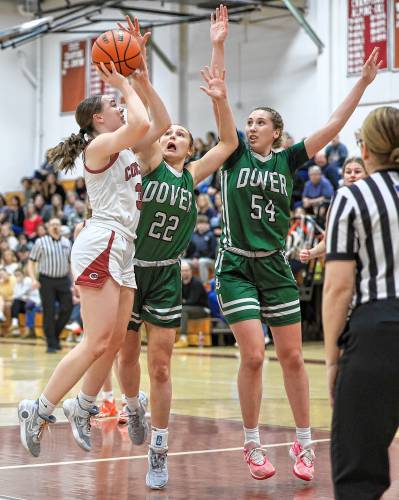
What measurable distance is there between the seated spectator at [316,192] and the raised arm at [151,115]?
39.0ft

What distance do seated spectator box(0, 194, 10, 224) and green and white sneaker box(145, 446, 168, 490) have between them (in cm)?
1940

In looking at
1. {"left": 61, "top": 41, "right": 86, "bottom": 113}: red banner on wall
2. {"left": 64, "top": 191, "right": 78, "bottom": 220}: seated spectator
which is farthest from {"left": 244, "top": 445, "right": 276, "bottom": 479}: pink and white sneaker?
{"left": 61, "top": 41, "right": 86, "bottom": 113}: red banner on wall

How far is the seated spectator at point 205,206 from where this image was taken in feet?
62.5

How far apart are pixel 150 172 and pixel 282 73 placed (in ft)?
56.1

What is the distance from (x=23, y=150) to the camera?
92.5ft

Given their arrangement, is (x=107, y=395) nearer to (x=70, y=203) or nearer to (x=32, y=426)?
(x=32, y=426)

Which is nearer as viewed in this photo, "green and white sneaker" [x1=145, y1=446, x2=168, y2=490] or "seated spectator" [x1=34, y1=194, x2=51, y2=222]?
"green and white sneaker" [x1=145, y1=446, x2=168, y2=490]

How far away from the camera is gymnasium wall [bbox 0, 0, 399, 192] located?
20516mm

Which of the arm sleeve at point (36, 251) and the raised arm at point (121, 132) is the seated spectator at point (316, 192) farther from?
the raised arm at point (121, 132)

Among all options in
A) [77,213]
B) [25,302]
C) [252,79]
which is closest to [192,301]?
[25,302]

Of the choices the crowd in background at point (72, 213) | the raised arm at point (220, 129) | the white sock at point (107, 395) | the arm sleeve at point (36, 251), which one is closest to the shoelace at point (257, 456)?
the raised arm at point (220, 129)

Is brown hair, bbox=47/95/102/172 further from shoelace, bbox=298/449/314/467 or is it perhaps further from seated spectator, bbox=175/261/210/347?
seated spectator, bbox=175/261/210/347

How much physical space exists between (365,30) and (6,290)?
8.93 meters

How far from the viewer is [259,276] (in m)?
5.87
